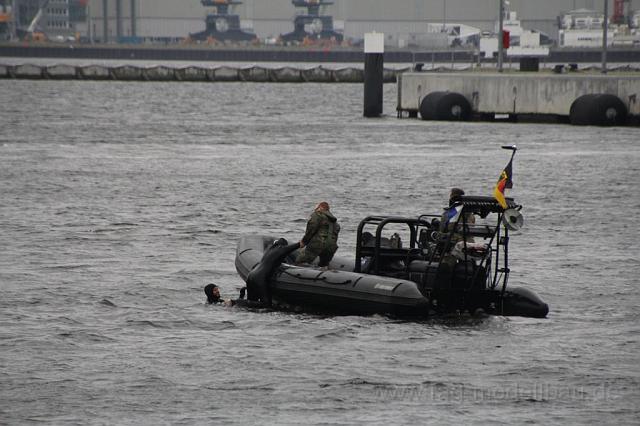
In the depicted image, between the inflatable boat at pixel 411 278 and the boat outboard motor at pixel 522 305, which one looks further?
the boat outboard motor at pixel 522 305

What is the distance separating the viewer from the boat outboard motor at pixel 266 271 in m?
21.8

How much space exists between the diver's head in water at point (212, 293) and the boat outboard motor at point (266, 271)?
128 centimetres

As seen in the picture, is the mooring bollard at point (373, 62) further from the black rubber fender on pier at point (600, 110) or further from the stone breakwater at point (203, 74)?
the stone breakwater at point (203, 74)

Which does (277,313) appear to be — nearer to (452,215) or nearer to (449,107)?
(452,215)

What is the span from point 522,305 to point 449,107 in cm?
5236

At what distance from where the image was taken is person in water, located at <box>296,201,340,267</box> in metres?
21.5


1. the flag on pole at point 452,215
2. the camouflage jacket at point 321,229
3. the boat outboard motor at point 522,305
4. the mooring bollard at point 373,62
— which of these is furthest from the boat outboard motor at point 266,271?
the mooring bollard at point 373,62

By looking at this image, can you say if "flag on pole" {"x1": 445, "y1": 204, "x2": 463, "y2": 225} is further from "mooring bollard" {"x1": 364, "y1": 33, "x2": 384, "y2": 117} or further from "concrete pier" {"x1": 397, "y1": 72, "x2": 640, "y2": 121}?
"mooring bollard" {"x1": 364, "y1": 33, "x2": 384, "y2": 117}

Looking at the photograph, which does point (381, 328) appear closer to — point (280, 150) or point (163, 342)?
point (163, 342)

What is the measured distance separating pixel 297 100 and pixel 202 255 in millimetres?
81756

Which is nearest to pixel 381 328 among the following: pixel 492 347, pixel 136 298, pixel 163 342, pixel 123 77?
pixel 492 347

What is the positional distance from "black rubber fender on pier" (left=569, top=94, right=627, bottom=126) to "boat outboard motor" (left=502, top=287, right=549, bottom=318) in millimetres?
46527

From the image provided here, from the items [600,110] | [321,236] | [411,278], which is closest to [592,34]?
[600,110]

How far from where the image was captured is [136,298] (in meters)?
23.9
